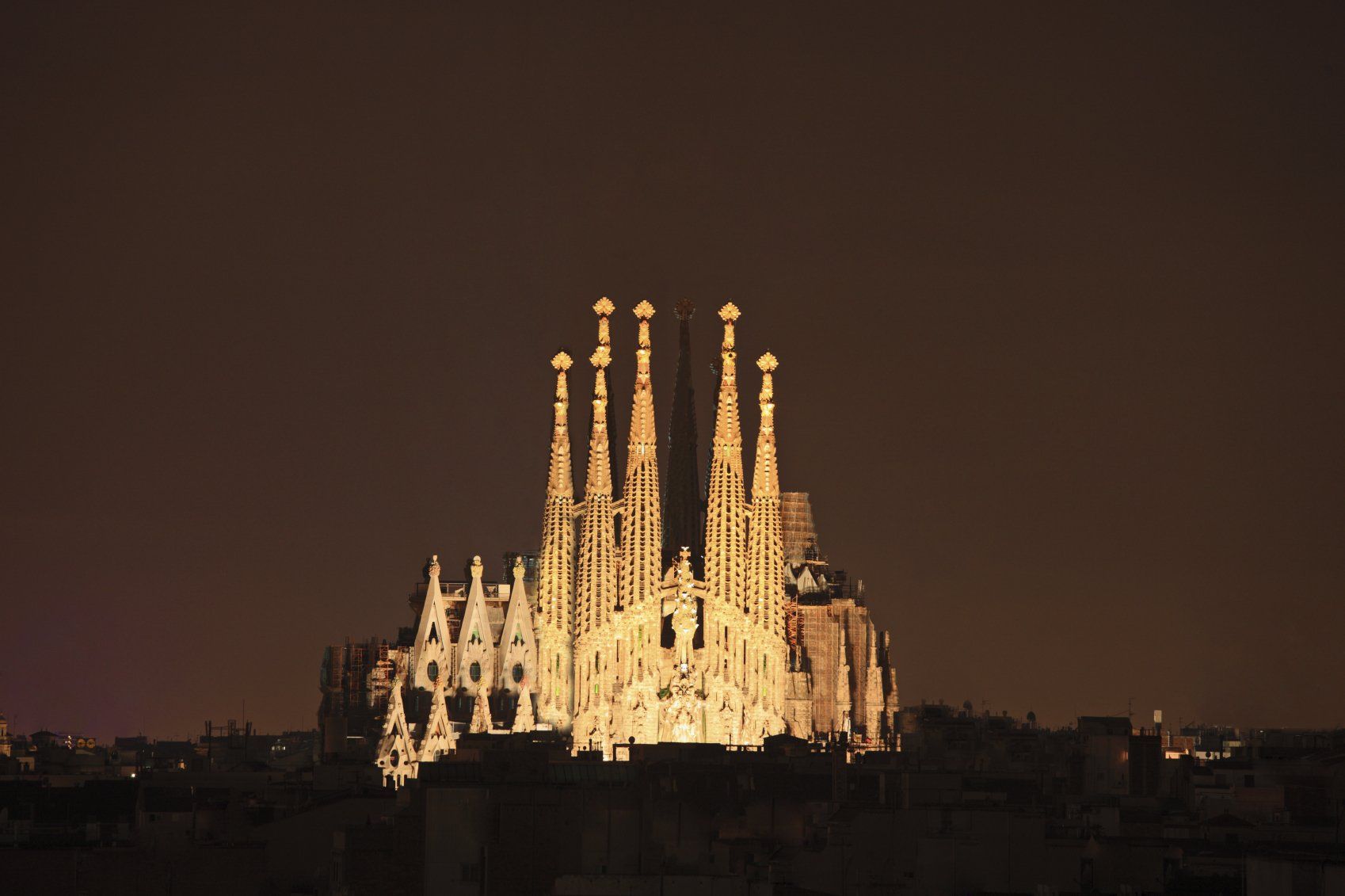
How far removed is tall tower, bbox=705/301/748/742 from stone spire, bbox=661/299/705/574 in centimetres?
255

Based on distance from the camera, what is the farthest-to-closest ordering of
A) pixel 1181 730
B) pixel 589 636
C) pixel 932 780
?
pixel 1181 730
pixel 589 636
pixel 932 780

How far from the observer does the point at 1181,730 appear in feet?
571

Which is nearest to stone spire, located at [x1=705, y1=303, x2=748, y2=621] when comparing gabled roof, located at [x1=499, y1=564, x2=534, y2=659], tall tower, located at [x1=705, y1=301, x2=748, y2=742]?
tall tower, located at [x1=705, y1=301, x2=748, y2=742]

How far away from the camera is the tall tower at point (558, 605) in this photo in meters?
139

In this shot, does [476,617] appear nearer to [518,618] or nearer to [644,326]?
[518,618]

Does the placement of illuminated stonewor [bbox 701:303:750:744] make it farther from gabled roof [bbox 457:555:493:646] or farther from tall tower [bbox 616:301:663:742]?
gabled roof [bbox 457:555:493:646]

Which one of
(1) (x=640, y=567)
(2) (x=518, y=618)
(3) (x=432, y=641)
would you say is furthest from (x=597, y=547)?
(3) (x=432, y=641)

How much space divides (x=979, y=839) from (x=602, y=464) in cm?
7092

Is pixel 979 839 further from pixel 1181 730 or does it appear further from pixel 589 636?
pixel 1181 730

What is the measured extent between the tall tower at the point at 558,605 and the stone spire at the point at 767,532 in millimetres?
6842

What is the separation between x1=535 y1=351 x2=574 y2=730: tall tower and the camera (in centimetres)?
13912

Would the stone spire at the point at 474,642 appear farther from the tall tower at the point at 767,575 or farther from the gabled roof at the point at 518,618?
the tall tower at the point at 767,575

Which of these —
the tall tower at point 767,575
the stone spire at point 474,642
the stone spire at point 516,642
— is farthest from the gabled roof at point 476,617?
the tall tower at point 767,575

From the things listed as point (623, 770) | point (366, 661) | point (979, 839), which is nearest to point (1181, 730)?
point (366, 661)
